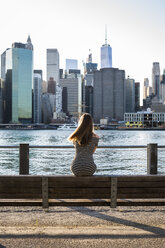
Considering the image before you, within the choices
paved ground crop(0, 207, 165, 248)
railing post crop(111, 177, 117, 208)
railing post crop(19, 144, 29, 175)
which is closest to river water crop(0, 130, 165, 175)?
railing post crop(19, 144, 29, 175)

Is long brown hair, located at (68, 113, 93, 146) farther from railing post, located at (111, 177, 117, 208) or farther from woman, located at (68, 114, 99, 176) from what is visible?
railing post, located at (111, 177, 117, 208)

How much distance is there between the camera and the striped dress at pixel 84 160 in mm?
4980

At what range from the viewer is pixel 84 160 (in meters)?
5.05

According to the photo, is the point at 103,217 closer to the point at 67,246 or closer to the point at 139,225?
the point at 139,225

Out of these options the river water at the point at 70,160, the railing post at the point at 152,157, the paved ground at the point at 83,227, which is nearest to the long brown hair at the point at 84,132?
the paved ground at the point at 83,227

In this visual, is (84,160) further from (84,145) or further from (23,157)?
(23,157)

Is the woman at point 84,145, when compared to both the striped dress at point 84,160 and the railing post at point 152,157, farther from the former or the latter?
the railing post at point 152,157

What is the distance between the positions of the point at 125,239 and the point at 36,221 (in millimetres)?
1593

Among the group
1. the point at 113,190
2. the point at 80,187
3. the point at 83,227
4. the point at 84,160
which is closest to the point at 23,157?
the point at 84,160

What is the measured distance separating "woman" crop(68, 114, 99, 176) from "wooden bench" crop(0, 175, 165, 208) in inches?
12.6

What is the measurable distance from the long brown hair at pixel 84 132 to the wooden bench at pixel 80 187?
619 millimetres

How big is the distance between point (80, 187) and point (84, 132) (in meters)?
0.86

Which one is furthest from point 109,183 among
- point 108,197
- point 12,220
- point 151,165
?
point 151,165

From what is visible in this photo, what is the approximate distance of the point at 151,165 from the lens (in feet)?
26.7
